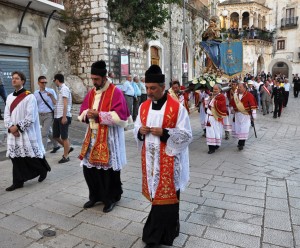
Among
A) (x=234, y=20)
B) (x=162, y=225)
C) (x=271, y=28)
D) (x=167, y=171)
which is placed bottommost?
(x=162, y=225)

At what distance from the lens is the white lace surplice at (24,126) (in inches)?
181

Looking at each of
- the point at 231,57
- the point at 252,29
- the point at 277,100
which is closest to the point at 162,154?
the point at 231,57

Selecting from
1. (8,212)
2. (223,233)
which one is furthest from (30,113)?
(223,233)

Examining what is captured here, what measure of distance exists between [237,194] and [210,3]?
2296 centimetres

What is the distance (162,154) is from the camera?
3045mm

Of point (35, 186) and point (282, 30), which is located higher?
point (282, 30)

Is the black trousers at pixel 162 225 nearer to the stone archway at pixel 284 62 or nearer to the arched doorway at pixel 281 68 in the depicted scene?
the stone archway at pixel 284 62

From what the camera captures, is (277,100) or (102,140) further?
(277,100)

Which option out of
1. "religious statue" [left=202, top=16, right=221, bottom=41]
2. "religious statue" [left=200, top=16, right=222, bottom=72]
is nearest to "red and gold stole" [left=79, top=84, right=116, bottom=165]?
"religious statue" [left=200, top=16, right=222, bottom=72]

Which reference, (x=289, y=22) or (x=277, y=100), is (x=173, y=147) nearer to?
(x=277, y=100)

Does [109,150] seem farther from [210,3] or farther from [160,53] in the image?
[210,3]

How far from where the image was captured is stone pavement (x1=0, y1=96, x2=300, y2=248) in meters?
3.22

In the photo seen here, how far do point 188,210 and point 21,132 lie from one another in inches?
106

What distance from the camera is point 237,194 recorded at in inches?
179
